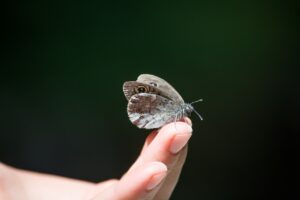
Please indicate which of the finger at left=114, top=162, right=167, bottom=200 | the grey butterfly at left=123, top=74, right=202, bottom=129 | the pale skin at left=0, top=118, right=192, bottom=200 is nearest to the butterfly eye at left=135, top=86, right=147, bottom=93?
the grey butterfly at left=123, top=74, right=202, bottom=129

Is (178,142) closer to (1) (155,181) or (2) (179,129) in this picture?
(2) (179,129)

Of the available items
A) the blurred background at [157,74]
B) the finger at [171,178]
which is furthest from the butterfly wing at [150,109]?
the blurred background at [157,74]

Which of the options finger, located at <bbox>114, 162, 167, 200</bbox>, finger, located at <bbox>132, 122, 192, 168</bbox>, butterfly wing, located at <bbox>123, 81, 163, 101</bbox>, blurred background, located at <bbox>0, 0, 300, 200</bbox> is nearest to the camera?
finger, located at <bbox>114, 162, 167, 200</bbox>

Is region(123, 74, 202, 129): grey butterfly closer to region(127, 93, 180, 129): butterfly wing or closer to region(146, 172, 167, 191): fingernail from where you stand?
region(127, 93, 180, 129): butterfly wing

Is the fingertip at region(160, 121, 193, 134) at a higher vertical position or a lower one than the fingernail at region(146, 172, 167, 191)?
higher

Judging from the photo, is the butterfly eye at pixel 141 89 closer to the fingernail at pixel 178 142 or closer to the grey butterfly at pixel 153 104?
the grey butterfly at pixel 153 104

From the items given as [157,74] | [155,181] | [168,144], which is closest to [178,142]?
[168,144]
